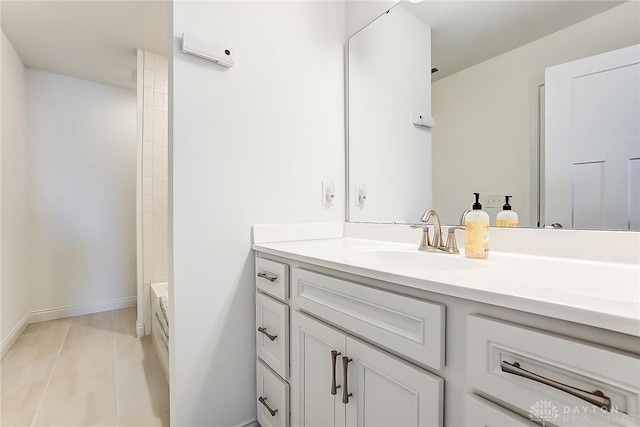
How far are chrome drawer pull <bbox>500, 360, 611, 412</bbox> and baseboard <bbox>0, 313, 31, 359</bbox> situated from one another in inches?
119

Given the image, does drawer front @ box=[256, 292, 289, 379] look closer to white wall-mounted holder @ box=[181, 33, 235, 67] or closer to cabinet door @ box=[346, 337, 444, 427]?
cabinet door @ box=[346, 337, 444, 427]

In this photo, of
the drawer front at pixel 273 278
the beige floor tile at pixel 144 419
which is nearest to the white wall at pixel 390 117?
the drawer front at pixel 273 278

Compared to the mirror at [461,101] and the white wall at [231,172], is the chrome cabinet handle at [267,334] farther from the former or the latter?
the mirror at [461,101]

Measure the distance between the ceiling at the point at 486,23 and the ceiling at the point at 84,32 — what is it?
4.53 feet

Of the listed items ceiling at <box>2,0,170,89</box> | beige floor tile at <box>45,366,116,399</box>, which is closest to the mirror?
ceiling at <box>2,0,170,89</box>

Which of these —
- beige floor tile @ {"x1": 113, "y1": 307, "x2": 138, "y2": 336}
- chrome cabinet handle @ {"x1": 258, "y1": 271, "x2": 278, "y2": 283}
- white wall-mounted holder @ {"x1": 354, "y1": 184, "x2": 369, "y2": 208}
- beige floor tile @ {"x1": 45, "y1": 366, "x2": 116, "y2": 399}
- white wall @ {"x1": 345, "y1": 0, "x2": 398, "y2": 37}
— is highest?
white wall @ {"x1": 345, "y1": 0, "x2": 398, "y2": 37}

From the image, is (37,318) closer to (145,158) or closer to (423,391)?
(145,158)

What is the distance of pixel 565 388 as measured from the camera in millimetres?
452

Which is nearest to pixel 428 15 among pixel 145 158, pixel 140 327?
pixel 145 158

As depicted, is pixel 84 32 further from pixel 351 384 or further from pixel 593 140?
pixel 593 140

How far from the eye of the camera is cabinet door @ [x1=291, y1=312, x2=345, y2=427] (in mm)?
878

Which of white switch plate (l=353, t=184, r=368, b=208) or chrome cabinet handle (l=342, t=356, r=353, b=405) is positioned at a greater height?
white switch plate (l=353, t=184, r=368, b=208)

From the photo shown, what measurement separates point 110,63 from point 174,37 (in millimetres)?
2053

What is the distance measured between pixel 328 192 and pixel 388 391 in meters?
1.05
